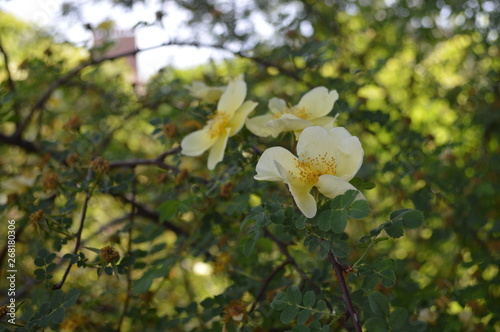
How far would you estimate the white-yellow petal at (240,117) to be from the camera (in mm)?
995

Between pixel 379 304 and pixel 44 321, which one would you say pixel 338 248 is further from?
pixel 44 321

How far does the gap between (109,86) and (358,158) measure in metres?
1.43

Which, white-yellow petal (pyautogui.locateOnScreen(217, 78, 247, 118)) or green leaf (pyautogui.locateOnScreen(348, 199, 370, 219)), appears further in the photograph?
white-yellow petal (pyautogui.locateOnScreen(217, 78, 247, 118))

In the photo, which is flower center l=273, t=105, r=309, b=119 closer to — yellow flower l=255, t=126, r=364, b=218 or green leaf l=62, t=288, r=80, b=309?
yellow flower l=255, t=126, r=364, b=218

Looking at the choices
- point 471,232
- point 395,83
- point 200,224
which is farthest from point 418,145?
point 395,83

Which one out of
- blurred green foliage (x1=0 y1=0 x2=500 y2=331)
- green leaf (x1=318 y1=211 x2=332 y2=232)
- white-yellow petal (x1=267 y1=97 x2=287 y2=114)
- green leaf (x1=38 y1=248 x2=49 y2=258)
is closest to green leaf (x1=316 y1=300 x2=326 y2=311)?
blurred green foliage (x1=0 y1=0 x2=500 y2=331)

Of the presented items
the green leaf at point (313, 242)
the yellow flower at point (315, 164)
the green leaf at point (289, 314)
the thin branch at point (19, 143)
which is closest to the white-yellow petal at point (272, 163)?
the yellow flower at point (315, 164)

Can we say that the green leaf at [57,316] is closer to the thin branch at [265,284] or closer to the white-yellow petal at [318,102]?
the thin branch at [265,284]

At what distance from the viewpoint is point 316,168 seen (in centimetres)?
77

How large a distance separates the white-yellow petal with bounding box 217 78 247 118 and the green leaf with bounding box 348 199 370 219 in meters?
0.39

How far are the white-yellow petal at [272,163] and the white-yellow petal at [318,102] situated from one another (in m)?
0.20

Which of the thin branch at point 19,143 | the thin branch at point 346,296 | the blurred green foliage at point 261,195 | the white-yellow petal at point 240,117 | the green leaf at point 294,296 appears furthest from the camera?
the thin branch at point 19,143

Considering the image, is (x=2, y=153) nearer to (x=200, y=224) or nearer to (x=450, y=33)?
(x=200, y=224)

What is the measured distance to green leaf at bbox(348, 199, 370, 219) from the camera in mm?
683
